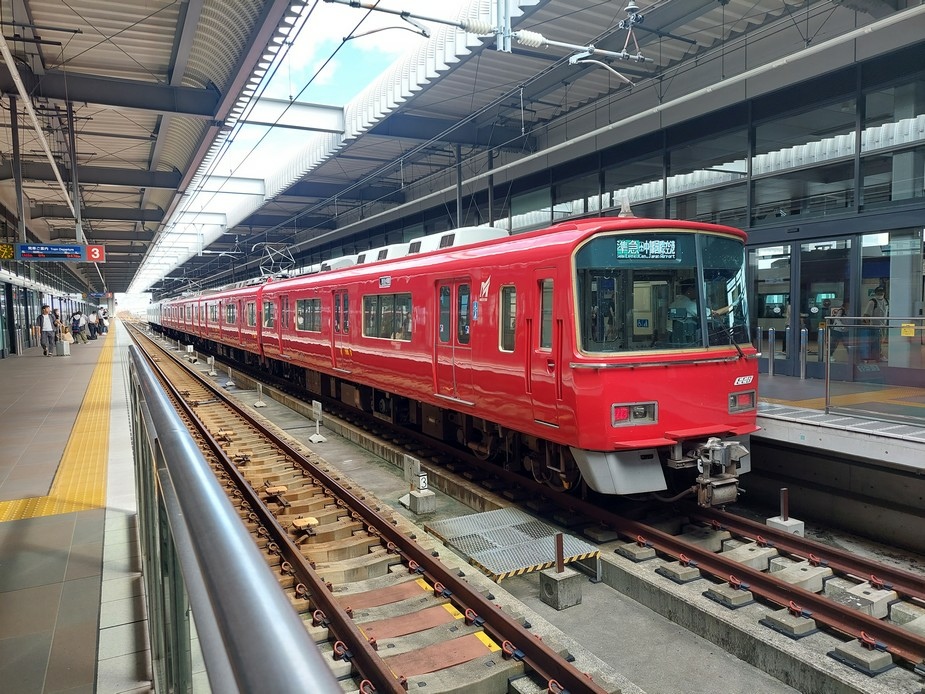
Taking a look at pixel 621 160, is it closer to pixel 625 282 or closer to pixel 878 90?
pixel 878 90

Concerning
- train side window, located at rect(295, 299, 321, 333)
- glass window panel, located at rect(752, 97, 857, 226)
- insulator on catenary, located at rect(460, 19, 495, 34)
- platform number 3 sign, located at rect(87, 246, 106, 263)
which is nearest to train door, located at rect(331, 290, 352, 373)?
train side window, located at rect(295, 299, 321, 333)

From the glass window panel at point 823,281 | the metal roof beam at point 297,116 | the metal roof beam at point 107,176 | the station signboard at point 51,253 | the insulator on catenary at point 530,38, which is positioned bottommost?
→ the glass window panel at point 823,281

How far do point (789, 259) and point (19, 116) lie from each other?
632 inches

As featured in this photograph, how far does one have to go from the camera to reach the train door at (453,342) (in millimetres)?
8016

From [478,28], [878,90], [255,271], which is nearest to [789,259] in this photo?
[878,90]

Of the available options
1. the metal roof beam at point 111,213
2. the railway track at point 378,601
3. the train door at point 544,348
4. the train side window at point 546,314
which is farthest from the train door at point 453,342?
the metal roof beam at point 111,213

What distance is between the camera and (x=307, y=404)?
48.6 ft

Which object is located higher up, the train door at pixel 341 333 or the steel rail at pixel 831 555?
the train door at pixel 341 333

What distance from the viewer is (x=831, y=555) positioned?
18.7 feet


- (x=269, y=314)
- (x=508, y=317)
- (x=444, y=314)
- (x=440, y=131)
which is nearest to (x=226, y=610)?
(x=508, y=317)

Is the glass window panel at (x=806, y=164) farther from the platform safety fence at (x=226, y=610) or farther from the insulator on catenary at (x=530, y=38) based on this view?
the platform safety fence at (x=226, y=610)

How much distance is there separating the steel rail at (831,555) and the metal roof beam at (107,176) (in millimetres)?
18396

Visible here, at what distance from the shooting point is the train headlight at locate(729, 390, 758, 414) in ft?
21.9

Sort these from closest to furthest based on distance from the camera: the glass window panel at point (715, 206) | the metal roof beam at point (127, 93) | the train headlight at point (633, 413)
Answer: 1. the train headlight at point (633, 413)
2. the metal roof beam at point (127, 93)
3. the glass window panel at point (715, 206)
